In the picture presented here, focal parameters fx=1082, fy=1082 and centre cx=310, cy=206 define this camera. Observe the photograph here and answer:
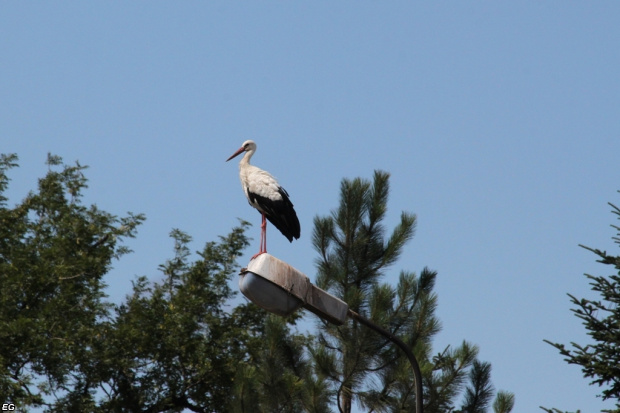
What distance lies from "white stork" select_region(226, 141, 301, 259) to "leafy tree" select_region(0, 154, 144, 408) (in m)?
6.65

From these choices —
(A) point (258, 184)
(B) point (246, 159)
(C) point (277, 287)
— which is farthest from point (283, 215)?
(C) point (277, 287)

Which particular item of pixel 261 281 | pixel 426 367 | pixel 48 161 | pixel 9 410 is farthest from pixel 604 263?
pixel 48 161

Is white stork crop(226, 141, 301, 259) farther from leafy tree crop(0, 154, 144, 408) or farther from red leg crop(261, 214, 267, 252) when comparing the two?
leafy tree crop(0, 154, 144, 408)

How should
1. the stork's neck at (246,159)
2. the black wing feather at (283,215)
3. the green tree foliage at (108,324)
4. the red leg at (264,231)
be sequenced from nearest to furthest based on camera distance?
the red leg at (264,231)
the black wing feather at (283,215)
the stork's neck at (246,159)
the green tree foliage at (108,324)

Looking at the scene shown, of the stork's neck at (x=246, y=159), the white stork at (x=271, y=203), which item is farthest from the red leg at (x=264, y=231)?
the stork's neck at (x=246, y=159)

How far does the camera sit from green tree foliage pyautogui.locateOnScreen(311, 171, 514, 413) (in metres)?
15.3

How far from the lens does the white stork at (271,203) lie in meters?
13.3

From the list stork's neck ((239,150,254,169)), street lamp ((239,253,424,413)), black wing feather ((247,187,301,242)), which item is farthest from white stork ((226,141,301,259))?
street lamp ((239,253,424,413))

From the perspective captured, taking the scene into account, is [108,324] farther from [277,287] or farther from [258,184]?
[277,287]

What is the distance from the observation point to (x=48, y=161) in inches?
965

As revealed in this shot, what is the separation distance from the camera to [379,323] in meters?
15.3

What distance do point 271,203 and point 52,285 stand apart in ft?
29.7

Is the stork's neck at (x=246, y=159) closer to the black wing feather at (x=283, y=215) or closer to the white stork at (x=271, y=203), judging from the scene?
the white stork at (x=271, y=203)

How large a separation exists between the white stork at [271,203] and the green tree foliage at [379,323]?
7.69 feet
